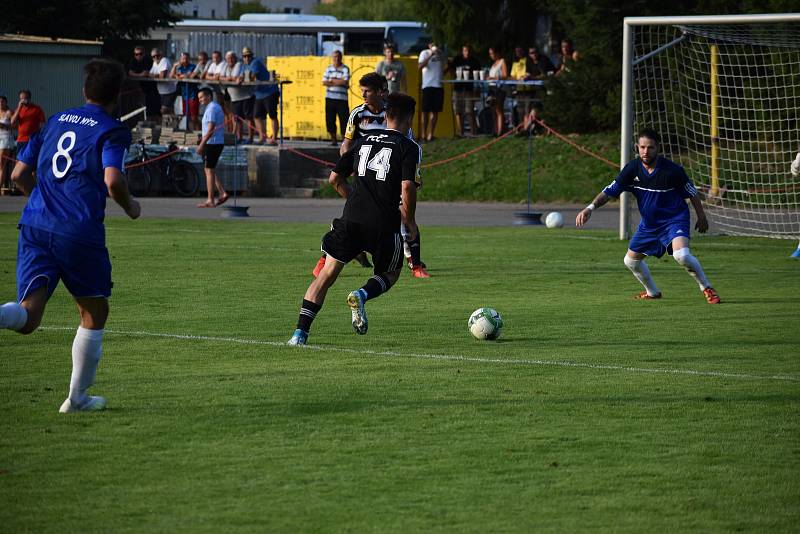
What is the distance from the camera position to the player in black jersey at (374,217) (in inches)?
356

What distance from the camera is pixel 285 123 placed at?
34219 mm

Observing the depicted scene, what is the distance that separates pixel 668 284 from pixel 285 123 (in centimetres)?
2187

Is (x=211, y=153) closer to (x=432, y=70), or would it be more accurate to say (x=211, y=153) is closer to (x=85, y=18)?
(x=432, y=70)

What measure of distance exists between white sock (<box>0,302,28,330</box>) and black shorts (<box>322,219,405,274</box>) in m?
2.88

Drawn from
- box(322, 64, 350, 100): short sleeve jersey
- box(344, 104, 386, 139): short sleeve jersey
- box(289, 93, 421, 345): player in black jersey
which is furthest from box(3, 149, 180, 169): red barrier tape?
box(289, 93, 421, 345): player in black jersey

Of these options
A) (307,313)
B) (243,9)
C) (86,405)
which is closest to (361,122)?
(307,313)

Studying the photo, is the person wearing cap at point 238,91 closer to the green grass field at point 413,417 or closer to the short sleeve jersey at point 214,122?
the short sleeve jersey at point 214,122

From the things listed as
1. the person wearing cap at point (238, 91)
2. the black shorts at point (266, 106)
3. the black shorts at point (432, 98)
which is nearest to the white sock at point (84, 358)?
the person wearing cap at point (238, 91)

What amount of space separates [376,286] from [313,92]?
24954mm

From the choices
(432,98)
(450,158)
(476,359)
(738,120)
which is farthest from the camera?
(432,98)

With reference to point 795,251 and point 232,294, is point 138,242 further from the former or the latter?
point 795,251

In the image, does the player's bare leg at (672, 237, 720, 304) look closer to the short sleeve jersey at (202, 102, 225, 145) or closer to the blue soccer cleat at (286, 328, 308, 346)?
the blue soccer cleat at (286, 328, 308, 346)

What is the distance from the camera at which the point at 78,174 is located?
21.8 ft

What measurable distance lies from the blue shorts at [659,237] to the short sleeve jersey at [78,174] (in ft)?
21.8
